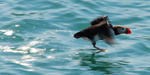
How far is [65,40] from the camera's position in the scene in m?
9.96

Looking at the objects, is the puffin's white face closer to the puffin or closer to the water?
the puffin

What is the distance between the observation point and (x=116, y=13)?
41.1 ft

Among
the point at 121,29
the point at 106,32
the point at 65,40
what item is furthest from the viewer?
the point at 65,40

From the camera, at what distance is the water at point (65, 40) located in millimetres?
8047

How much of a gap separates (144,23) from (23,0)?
483cm

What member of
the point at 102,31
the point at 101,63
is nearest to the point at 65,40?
the point at 101,63

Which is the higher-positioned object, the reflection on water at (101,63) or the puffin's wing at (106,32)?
the puffin's wing at (106,32)

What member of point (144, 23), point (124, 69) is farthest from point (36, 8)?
point (124, 69)

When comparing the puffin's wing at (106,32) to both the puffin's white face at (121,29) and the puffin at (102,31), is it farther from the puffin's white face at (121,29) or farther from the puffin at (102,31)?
the puffin's white face at (121,29)

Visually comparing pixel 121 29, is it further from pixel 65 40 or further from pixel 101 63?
pixel 65 40

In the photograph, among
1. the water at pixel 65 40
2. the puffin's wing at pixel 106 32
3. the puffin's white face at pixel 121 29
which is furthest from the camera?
the puffin's white face at pixel 121 29

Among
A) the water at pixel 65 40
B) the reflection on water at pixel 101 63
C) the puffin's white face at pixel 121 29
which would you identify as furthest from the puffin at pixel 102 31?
the water at pixel 65 40

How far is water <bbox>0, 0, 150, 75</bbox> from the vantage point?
8047 mm

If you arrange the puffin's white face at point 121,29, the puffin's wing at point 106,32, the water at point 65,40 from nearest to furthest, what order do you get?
the puffin's wing at point 106,32 → the water at point 65,40 → the puffin's white face at point 121,29
